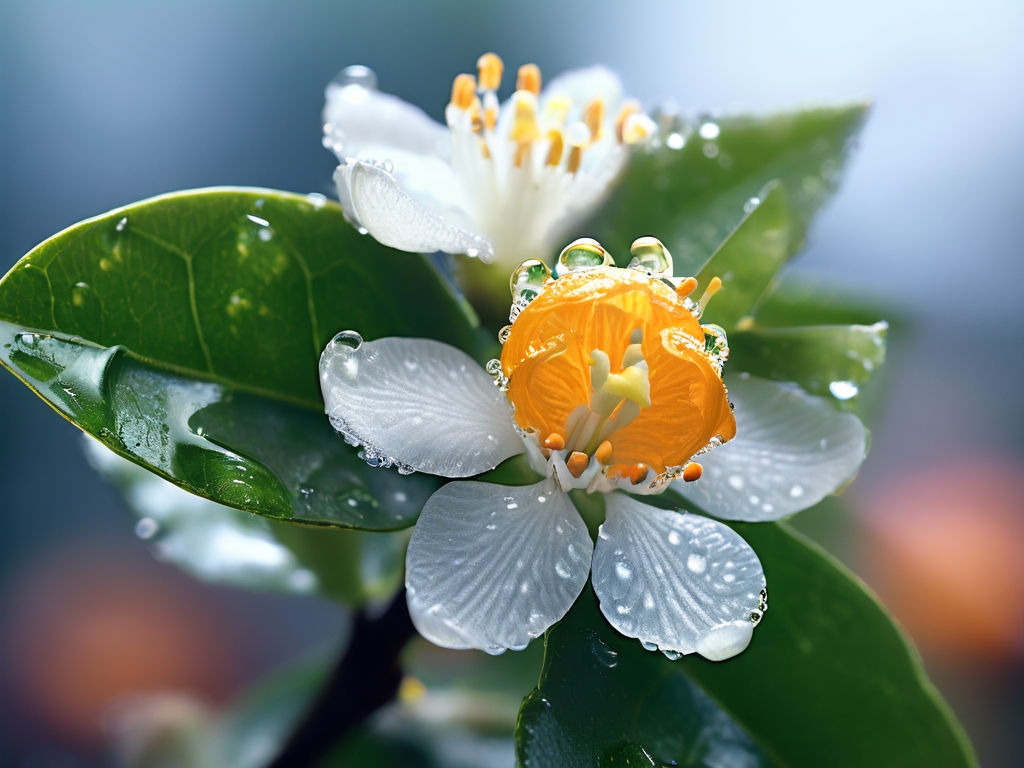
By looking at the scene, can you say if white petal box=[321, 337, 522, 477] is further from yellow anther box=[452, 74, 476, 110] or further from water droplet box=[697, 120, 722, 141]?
water droplet box=[697, 120, 722, 141]

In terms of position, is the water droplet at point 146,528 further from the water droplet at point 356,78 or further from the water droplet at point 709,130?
the water droplet at point 709,130

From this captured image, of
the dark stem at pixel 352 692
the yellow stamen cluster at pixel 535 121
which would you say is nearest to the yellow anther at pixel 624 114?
the yellow stamen cluster at pixel 535 121

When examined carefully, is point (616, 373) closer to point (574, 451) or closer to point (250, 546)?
point (574, 451)

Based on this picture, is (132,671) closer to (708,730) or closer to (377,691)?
(377,691)

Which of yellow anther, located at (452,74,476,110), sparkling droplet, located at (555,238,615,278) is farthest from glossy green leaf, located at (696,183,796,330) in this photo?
yellow anther, located at (452,74,476,110)

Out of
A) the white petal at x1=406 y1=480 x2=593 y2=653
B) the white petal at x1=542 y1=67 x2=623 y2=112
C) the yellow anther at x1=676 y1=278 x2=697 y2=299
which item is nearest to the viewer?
the white petal at x1=406 y1=480 x2=593 y2=653

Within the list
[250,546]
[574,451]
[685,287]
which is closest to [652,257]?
[685,287]
